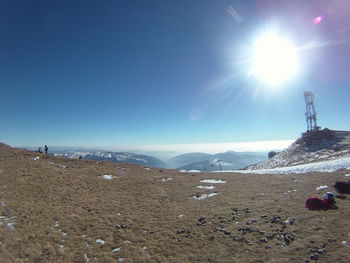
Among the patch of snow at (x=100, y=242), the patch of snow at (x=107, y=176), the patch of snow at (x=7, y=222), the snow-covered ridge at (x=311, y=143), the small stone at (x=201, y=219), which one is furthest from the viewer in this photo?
the snow-covered ridge at (x=311, y=143)

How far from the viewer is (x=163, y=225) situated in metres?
16.6

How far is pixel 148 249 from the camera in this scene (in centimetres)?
1292

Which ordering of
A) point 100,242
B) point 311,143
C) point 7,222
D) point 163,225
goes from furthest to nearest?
point 311,143 < point 163,225 < point 7,222 < point 100,242

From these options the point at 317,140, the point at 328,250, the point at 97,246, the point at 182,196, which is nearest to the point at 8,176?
the point at 97,246

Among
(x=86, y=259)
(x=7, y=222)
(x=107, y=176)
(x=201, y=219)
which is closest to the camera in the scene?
(x=86, y=259)

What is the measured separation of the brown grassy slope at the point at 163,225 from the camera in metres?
11.7

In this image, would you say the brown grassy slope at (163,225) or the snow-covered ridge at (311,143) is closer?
the brown grassy slope at (163,225)

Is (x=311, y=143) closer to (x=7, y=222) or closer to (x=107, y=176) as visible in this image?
(x=107, y=176)

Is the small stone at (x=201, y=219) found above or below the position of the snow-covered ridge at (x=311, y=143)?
below

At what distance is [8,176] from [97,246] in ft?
66.6

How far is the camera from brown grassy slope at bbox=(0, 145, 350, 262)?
1169cm

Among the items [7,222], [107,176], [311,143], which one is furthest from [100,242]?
[311,143]

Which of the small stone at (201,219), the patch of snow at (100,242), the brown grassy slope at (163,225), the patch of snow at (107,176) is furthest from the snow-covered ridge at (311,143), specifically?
the patch of snow at (100,242)

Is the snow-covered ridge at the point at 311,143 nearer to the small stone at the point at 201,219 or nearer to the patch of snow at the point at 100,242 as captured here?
the small stone at the point at 201,219
